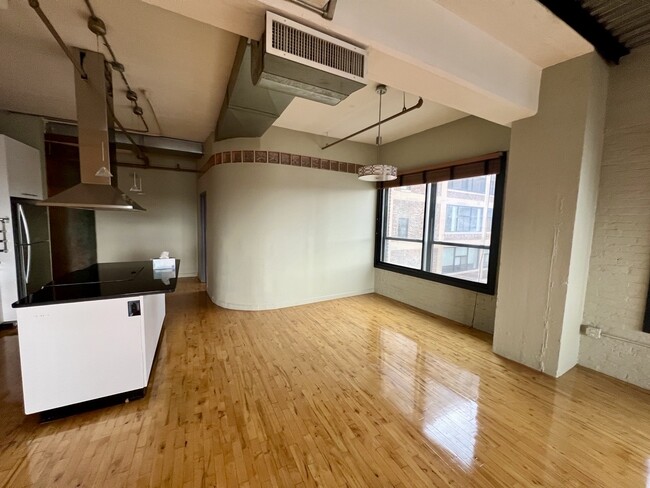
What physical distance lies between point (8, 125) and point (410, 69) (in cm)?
565

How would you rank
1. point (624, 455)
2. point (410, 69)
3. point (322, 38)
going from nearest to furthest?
point (322, 38), point (624, 455), point (410, 69)

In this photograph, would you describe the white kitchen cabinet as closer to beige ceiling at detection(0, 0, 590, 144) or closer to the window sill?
beige ceiling at detection(0, 0, 590, 144)

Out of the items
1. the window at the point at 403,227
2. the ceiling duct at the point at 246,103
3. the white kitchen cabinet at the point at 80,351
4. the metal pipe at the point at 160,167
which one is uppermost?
the ceiling duct at the point at 246,103

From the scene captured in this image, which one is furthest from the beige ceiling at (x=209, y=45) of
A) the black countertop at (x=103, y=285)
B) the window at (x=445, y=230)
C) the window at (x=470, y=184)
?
the black countertop at (x=103, y=285)

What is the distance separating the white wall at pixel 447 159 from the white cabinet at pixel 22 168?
562 cm

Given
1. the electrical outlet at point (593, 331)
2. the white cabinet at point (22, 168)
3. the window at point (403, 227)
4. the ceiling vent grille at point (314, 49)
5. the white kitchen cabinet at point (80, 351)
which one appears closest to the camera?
the ceiling vent grille at point (314, 49)

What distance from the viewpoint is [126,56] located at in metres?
2.55

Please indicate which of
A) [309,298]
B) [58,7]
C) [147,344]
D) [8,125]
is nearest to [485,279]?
[309,298]

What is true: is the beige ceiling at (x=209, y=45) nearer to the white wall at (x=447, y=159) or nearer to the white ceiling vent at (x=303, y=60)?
the white ceiling vent at (x=303, y=60)

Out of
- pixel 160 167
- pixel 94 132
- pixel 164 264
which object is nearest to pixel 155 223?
pixel 160 167

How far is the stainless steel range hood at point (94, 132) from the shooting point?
94.0 inches

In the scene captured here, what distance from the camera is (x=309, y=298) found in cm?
493

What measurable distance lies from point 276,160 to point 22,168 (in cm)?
343

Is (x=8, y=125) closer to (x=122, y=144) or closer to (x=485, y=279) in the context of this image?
(x=122, y=144)
